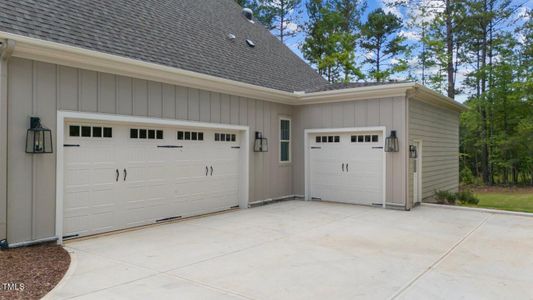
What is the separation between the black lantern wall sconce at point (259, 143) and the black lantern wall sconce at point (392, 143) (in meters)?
2.91

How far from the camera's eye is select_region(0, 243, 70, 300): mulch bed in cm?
357

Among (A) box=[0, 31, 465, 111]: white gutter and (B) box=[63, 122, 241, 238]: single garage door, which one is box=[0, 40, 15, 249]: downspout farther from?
(B) box=[63, 122, 241, 238]: single garage door

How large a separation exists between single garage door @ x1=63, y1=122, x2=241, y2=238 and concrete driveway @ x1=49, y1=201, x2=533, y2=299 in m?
0.40

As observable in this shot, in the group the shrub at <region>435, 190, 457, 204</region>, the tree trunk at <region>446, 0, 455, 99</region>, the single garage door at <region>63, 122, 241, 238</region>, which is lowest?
the shrub at <region>435, 190, 457, 204</region>

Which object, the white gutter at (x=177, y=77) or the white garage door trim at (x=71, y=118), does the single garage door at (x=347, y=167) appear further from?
the white garage door trim at (x=71, y=118)

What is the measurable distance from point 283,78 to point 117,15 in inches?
190

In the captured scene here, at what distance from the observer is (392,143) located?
8594 mm

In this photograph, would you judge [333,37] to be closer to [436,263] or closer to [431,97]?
[431,97]

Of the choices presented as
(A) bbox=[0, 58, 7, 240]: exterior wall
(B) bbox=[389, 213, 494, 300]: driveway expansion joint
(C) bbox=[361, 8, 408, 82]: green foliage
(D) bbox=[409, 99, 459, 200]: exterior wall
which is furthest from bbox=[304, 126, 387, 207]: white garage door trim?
(C) bbox=[361, 8, 408, 82]: green foliage

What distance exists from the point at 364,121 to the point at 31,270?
24.2 feet

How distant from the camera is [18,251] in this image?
493 centimetres

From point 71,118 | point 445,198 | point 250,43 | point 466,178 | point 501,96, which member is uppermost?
point 250,43

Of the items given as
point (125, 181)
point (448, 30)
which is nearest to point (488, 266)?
point (125, 181)

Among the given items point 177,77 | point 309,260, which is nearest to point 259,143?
point 177,77
